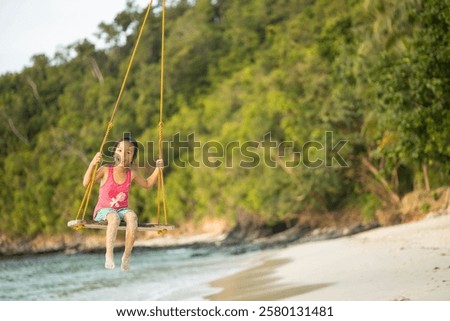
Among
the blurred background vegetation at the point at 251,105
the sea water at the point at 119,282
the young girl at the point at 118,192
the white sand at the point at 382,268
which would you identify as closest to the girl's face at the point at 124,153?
the young girl at the point at 118,192

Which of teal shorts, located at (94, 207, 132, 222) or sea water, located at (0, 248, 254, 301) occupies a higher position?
teal shorts, located at (94, 207, 132, 222)

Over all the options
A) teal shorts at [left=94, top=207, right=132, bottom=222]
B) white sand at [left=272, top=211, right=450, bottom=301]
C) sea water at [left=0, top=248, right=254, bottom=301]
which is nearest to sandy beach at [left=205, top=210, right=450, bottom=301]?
white sand at [left=272, top=211, right=450, bottom=301]

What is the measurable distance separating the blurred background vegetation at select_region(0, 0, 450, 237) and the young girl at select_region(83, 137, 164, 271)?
5110 millimetres

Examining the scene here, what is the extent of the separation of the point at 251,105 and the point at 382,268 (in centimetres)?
1401

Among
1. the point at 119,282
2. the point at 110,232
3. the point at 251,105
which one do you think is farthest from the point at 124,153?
the point at 251,105

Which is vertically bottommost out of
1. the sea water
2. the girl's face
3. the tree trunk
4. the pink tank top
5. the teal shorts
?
the sea water

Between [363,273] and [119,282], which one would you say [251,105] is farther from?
[363,273]

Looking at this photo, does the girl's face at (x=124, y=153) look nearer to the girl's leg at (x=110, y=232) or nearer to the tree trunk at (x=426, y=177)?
the girl's leg at (x=110, y=232)

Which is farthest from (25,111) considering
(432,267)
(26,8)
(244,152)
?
(432,267)

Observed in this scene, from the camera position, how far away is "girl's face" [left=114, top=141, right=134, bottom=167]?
4645 mm

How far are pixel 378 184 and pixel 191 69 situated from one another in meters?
12.7

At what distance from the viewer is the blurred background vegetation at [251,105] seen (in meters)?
9.92

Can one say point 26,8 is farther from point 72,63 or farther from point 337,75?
point 72,63

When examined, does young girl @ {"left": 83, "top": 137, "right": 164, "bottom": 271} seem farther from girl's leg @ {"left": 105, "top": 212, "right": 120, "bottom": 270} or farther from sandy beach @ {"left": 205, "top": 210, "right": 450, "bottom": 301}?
sandy beach @ {"left": 205, "top": 210, "right": 450, "bottom": 301}
